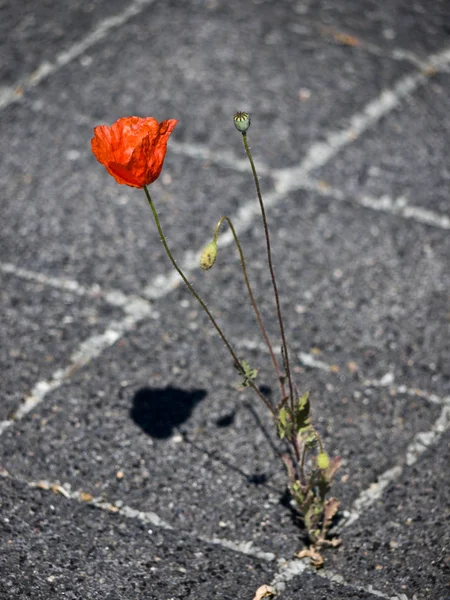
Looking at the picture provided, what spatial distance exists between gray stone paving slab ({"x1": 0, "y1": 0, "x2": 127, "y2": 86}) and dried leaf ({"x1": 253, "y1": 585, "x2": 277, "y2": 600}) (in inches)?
96.8

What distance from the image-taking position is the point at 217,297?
2758 mm

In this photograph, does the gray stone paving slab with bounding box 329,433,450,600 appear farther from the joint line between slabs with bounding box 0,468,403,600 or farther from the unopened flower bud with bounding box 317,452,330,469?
the unopened flower bud with bounding box 317,452,330,469

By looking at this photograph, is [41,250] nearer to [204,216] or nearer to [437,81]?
[204,216]

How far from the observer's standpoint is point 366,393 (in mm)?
2436

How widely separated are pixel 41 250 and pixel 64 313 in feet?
1.08

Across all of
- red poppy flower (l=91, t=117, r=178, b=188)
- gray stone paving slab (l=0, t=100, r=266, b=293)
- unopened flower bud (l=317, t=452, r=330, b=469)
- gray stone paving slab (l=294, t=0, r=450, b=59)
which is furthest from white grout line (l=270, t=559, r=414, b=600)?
gray stone paving slab (l=294, t=0, r=450, b=59)

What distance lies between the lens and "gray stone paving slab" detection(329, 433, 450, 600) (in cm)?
192

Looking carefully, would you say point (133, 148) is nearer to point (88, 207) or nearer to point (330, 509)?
point (330, 509)

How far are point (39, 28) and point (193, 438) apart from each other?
2.31 m

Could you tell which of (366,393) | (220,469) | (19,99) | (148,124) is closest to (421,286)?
→ (366,393)

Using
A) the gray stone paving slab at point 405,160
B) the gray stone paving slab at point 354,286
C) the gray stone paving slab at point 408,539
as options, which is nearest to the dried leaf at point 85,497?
the gray stone paving slab at point 408,539

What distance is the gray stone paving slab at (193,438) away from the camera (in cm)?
213

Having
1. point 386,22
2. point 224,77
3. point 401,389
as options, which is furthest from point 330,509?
point 386,22

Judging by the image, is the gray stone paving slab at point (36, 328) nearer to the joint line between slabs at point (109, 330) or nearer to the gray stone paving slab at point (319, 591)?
the joint line between slabs at point (109, 330)
